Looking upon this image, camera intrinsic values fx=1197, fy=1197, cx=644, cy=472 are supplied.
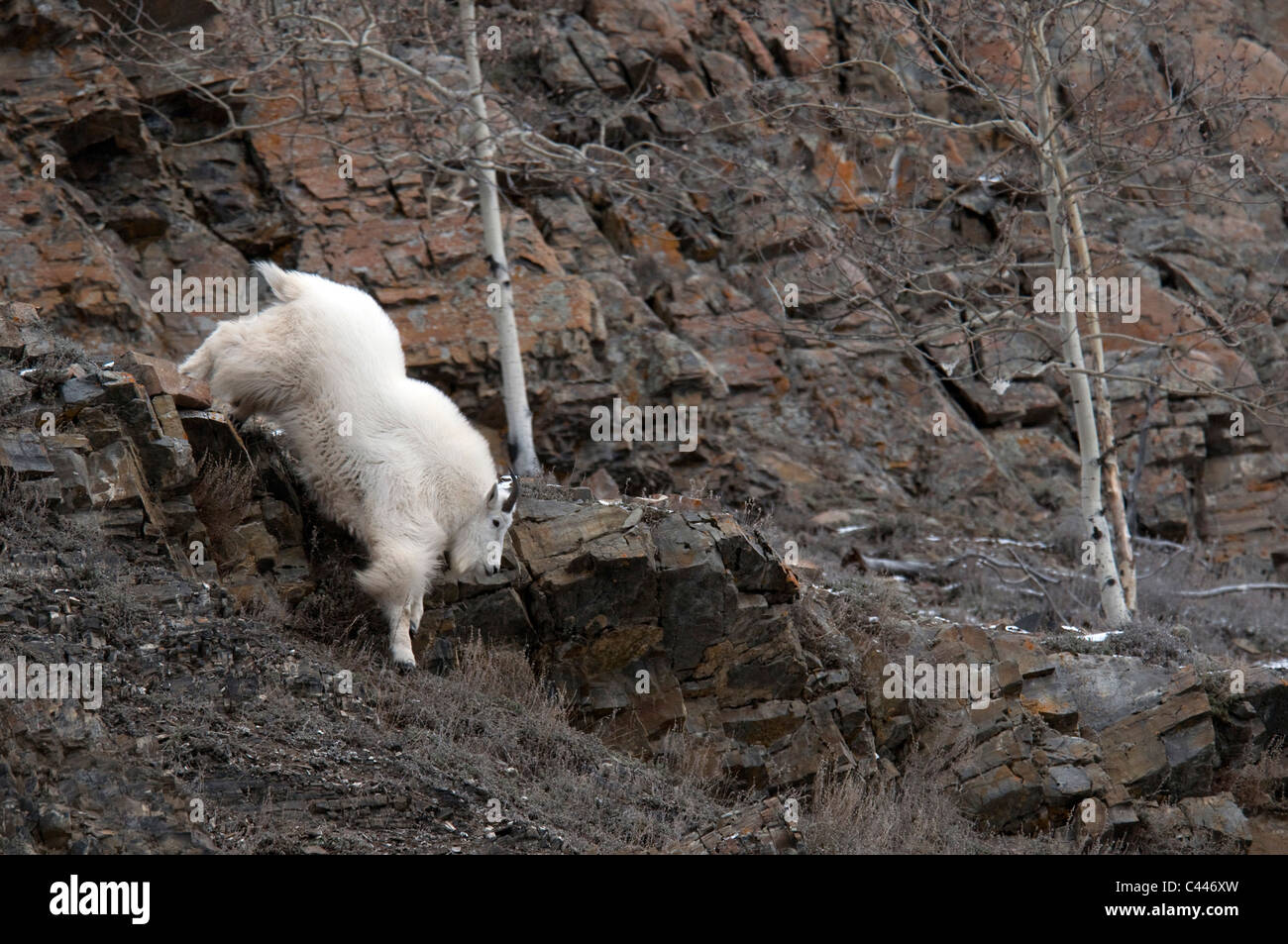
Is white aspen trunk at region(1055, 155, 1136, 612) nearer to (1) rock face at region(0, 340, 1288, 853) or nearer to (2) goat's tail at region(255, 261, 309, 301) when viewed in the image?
(1) rock face at region(0, 340, 1288, 853)

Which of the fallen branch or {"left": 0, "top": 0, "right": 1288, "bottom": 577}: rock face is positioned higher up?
{"left": 0, "top": 0, "right": 1288, "bottom": 577}: rock face

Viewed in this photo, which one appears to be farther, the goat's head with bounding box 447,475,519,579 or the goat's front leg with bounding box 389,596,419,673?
the goat's head with bounding box 447,475,519,579

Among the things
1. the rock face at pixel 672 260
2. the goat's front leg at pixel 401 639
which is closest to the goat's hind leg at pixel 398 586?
the goat's front leg at pixel 401 639

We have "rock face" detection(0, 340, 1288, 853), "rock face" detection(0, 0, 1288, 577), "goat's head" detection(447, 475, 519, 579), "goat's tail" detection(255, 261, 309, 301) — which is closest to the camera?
"rock face" detection(0, 340, 1288, 853)

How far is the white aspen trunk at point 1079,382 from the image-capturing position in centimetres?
1120

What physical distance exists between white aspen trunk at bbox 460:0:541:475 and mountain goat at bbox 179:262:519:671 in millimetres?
4556

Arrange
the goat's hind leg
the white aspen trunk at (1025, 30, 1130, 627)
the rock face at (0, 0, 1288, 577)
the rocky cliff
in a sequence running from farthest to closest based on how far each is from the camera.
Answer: the rock face at (0, 0, 1288, 577), the white aspen trunk at (1025, 30, 1130, 627), the goat's hind leg, the rocky cliff

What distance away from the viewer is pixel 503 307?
12.5m

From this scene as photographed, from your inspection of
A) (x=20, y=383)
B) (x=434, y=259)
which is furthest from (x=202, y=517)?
(x=434, y=259)

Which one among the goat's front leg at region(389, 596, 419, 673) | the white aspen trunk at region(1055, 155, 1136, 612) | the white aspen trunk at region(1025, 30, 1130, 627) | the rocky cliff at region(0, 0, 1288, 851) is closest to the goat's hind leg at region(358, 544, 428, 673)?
the goat's front leg at region(389, 596, 419, 673)

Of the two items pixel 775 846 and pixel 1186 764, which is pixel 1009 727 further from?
pixel 775 846

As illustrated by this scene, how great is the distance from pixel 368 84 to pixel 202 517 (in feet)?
28.7

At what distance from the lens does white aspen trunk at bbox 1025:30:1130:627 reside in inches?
441

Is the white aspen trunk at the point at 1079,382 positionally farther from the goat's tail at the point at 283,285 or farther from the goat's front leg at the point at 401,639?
the goat's tail at the point at 283,285
